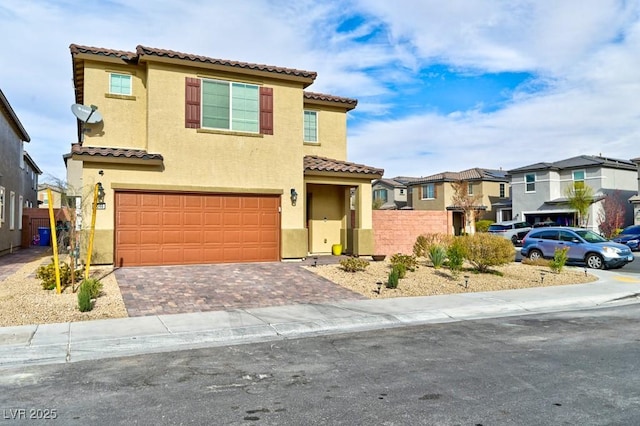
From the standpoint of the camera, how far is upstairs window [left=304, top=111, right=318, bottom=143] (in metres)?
20.1

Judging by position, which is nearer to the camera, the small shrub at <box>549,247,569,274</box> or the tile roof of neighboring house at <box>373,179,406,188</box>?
the small shrub at <box>549,247,569,274</box>

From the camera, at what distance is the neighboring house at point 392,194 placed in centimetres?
6128

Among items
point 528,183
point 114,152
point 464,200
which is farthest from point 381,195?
point 114,152

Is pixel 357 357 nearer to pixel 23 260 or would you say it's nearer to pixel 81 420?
pixel 81 420

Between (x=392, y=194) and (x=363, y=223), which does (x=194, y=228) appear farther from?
(x=392, y=194)

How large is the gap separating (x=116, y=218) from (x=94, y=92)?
4264 millimetres

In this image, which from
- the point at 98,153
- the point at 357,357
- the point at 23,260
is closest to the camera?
the point at 357,357

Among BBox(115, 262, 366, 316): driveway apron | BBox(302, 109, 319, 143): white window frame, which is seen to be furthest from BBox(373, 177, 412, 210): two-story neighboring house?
BBox(115, 262, 366, 316): driveway apron

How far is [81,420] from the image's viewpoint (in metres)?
4.74

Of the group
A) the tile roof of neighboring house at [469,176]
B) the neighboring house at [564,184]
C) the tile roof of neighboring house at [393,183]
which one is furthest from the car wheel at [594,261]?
the tile roof of neighboring house at [393,183]

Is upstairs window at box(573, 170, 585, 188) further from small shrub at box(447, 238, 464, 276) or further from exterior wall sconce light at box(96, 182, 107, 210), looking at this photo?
exterior wall sconce light at box(96, 182, 107, 210)

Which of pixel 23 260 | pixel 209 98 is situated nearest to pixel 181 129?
pixel 209 98

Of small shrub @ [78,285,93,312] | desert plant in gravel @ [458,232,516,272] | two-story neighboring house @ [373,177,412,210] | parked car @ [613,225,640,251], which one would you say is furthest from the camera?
two-story neighboring house @ [373,177,412,210]

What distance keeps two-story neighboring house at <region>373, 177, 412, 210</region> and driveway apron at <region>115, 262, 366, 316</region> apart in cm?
4633
